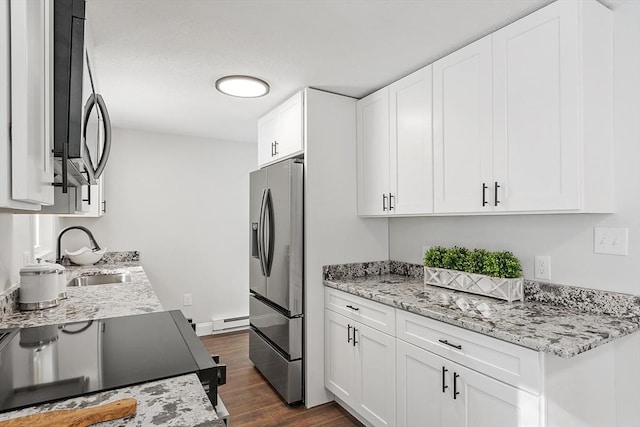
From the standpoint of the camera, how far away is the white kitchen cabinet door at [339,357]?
2.40 metres

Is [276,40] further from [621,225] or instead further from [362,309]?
[621,225]

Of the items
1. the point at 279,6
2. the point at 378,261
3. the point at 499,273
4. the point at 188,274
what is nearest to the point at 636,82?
the point at 499,273

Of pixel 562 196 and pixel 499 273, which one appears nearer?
pixel 562 196

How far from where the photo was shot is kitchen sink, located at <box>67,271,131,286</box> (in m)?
2.65

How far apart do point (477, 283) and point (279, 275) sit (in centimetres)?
143

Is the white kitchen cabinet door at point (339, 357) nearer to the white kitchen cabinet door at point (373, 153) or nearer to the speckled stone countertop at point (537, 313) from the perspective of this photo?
the speckled stone countertop at point (537, 313)

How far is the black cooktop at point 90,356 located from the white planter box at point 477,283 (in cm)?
158

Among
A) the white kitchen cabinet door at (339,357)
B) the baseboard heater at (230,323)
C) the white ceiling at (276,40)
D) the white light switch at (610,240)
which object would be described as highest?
the white ceiling at (276,40)

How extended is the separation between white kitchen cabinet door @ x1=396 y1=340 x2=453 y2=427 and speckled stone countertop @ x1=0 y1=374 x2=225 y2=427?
130cm

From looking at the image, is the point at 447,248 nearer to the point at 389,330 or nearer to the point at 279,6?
the point at 389,330

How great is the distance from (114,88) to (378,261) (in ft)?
8.10

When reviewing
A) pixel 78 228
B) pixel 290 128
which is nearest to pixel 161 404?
pixel 290 128

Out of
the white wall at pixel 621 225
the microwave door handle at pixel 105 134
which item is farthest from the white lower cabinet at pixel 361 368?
the microwave door handle at pixel 105 134

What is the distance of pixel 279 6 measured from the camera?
1663 millimetres
